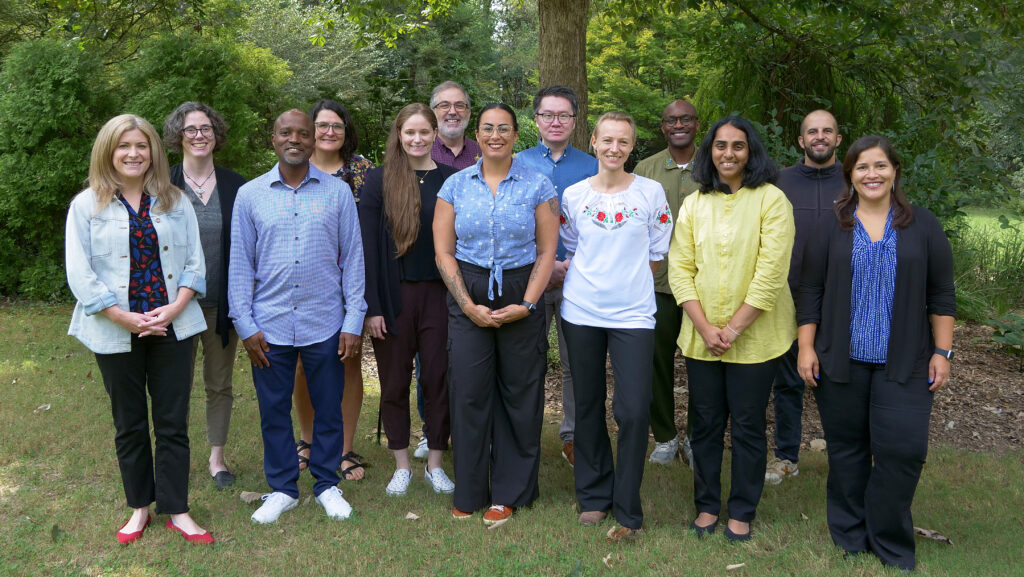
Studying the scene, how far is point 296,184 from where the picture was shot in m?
4.24

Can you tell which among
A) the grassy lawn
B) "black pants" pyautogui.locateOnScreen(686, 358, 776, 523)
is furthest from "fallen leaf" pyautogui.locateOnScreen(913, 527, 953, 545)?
"black pants" pyautogui.locateOnScreen(686, 358, 776, 523)

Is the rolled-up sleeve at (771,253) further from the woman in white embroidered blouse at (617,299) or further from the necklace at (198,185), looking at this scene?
the necklace at (198,185)

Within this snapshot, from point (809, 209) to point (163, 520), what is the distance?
13.2ft

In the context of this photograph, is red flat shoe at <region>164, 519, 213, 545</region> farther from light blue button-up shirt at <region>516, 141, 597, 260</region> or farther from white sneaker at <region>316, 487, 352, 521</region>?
light blue button-up shirt at <region>516, 141, 597, 260</region>

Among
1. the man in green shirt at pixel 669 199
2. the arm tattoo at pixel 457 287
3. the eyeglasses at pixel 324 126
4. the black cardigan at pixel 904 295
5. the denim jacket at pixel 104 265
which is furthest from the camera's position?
the man in green shirt at pixel 669 199

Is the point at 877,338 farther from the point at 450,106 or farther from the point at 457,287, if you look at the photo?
the point at 450,106

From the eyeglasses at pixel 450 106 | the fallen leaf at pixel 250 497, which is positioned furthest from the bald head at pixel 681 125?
the fallen leaf at pixel 250 497

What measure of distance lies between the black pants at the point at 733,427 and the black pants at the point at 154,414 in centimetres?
265

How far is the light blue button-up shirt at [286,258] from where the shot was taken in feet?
13.6

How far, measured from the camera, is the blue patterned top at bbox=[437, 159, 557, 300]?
405 cm

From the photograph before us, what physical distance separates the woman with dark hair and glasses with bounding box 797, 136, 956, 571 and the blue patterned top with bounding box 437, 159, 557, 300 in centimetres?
141

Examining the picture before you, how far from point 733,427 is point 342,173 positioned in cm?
272

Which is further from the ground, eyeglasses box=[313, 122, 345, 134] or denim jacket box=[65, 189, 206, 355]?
eyeglasses box=[313, 122, 345, 134]

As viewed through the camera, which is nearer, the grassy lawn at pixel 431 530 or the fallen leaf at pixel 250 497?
the grassy lawn at pixel 431 530
